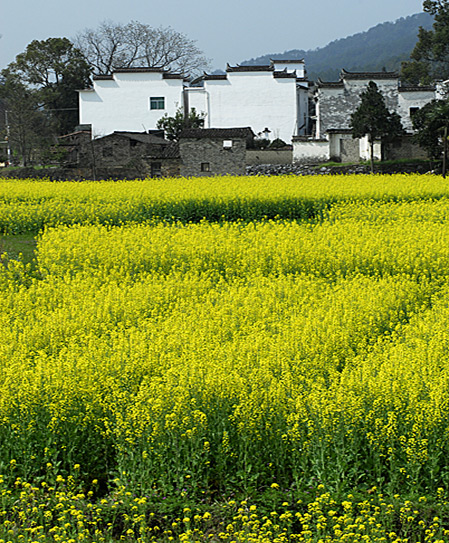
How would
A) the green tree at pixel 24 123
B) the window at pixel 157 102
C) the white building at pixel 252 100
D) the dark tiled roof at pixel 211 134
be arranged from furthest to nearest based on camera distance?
the window at pixel 157 102 → the white building at pixel 252 100 → the green tree at pixel 24 123 → the dark tiled roof at pixel 211 134

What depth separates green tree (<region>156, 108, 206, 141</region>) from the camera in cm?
5247

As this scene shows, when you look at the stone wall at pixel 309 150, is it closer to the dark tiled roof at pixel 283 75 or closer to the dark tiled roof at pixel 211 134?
the dark tiled roof at pixel 211 134

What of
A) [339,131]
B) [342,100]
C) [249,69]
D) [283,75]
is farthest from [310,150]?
[249,69]

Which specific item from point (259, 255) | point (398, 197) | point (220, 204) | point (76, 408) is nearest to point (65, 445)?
point (76, 408)

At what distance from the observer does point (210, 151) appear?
37.5m

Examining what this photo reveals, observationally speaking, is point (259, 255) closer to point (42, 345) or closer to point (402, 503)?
point (42, 345)

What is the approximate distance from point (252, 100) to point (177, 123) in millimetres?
6646

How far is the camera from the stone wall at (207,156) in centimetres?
3744

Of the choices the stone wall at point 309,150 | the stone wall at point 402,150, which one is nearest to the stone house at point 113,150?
the stone wall at point 309,150

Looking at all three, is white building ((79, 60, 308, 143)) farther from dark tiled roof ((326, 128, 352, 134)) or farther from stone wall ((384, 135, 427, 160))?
stone wall ((384, 135, 427, 160))

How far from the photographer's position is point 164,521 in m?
5.29

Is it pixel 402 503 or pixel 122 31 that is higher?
pixel 122 31

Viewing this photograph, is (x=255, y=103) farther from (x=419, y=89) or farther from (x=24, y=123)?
(x=24, y=123)

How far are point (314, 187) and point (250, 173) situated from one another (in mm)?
18643
